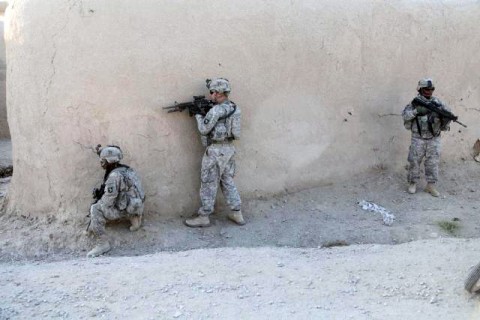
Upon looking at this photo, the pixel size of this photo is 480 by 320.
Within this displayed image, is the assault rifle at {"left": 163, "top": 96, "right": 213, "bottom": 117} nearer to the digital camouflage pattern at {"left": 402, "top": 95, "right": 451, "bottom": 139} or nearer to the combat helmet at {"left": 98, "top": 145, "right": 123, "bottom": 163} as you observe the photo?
the combat helmet at {"left": 98, "top": 145, "right": 123, "bottom": 163}

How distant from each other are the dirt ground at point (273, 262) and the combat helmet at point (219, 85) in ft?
4.61

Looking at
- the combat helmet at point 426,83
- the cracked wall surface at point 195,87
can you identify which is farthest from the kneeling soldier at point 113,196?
the combat helmet at point 426,83

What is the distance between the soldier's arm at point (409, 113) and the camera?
732 centimetres

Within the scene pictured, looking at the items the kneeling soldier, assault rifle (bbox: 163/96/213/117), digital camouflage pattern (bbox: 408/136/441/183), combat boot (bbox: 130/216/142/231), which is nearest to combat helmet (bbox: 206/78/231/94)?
assault rifle (bbox: 163/96/213/117)

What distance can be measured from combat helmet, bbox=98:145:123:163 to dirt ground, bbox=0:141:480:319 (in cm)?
77

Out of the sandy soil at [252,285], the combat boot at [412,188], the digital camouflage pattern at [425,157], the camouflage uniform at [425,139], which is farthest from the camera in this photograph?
the combat boot at [412,188]

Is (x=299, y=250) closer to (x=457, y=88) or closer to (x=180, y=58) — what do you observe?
(x=180, y=58)

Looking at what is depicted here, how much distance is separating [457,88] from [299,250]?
12.8ft

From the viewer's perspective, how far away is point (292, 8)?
685 cm

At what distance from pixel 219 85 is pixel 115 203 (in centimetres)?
160

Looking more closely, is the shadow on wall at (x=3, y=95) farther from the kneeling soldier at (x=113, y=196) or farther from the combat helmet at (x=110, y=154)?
the combat helmet at (x=110, y=154)

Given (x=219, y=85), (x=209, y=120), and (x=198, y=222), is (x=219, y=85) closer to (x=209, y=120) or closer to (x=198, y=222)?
(x=209, y=120)

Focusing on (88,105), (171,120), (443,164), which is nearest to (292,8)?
(171,120)

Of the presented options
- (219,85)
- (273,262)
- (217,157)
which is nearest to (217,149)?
(217,157)
